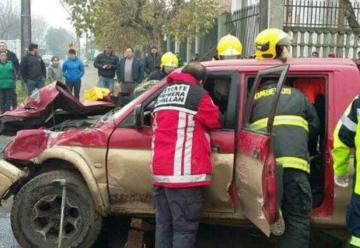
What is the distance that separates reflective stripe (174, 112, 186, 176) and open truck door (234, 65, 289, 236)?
18.8 inches

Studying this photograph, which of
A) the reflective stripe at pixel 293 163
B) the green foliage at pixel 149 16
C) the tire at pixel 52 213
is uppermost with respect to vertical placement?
the green foliage at pixel 149 16

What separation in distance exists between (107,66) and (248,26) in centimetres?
410

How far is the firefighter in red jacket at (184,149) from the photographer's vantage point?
4.33m

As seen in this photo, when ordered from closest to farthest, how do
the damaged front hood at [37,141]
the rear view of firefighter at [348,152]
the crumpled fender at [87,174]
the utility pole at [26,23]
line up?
the rear view of firefighter at [348,152] < the crumpled fender at [87,174] < the damaged front hood at [37,141] < the utility pole at [26,23]

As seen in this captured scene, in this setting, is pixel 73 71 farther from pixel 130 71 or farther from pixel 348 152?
pixel 348 152

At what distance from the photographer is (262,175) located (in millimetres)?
4000

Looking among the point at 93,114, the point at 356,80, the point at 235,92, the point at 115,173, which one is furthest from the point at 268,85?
the point at 93,114

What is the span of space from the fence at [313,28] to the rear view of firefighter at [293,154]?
722cm

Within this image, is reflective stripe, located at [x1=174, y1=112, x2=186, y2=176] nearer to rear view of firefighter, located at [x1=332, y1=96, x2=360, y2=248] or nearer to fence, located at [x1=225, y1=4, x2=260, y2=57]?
rear view of firefighter, located at [x1=332, y1=96, x2=360, y2=248]

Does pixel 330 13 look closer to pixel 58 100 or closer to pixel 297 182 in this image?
pixel 58 100

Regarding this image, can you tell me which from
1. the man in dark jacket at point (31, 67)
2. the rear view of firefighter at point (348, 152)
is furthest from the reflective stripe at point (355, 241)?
the man in dark jacket at point (31, 67)

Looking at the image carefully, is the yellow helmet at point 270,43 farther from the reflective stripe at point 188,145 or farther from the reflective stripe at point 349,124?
the reflective stripe at point 349,124

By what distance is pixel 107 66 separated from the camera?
1472cm

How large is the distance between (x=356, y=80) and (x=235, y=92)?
3.06 ft
